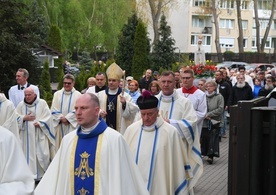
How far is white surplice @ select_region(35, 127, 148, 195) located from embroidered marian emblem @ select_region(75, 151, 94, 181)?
0.24ft

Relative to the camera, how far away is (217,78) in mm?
18016

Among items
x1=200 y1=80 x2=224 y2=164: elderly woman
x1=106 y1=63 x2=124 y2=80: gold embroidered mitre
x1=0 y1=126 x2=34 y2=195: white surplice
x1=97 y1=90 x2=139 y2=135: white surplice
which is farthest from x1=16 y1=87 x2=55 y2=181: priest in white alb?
x1=0 y1=126 x2=34 y2=195: white surplice

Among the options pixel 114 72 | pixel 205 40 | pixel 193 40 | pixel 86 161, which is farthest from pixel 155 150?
pixel 205 40

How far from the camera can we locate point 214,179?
1212 cm

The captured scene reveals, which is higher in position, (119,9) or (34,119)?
(119,9)

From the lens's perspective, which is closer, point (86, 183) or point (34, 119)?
point (86, 183)

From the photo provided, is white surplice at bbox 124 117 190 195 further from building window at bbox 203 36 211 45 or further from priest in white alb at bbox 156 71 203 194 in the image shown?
building window at bbox 203 36 211 45

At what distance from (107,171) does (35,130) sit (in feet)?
20.4

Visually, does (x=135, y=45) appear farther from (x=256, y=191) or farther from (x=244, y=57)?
(x=244, y=57)

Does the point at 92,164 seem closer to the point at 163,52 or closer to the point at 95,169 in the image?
the point at 95,169

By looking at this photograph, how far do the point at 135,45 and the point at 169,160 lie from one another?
2074 cm

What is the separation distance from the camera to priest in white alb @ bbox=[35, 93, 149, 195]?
6.18 metres

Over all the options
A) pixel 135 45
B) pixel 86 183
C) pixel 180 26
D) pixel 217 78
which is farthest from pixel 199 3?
pixel 86 183

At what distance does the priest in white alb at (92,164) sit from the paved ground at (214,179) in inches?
188
